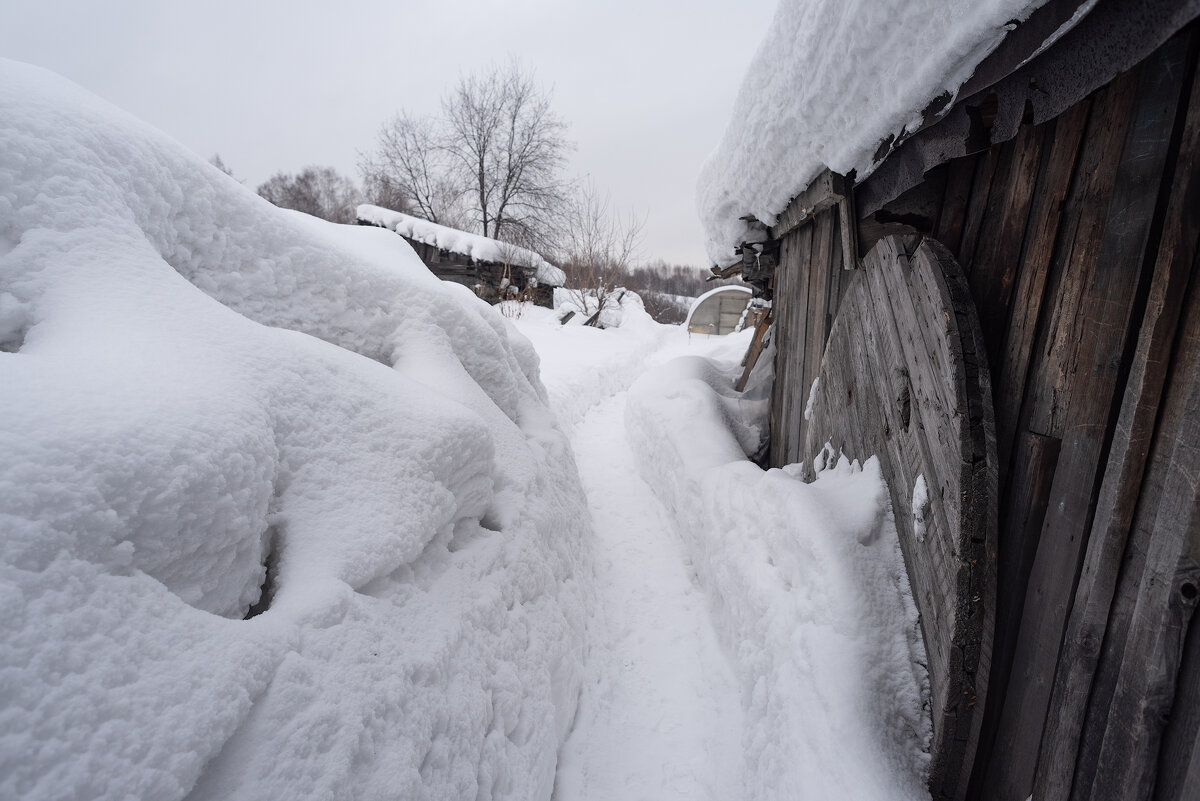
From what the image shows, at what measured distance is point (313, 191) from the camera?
1374 inches

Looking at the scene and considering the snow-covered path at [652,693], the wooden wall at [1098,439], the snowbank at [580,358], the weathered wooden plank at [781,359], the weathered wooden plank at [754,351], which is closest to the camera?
the wooden wall at [1098,439]

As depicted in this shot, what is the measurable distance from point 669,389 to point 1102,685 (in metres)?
3.63

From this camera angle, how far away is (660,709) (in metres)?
2.12

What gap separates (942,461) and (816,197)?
165 centimetres

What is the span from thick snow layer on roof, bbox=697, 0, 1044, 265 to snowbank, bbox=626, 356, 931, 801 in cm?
129

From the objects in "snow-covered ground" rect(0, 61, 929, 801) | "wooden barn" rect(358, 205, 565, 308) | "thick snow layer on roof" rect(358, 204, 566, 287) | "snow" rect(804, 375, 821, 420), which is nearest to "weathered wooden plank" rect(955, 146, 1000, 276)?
"snow-covered ground" rect(0, 61, 929, 801)

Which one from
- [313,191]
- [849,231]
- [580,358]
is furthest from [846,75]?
[313,191]

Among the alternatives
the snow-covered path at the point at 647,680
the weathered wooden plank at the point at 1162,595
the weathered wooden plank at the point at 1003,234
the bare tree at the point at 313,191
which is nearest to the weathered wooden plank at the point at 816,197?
the weathered wooden plank at the point at 1003,234

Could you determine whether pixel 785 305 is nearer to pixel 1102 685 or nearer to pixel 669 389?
pixel 669 389

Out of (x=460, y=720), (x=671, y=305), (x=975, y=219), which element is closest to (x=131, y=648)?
(x=460, y=720)

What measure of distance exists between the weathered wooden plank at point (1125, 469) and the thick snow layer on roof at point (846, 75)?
16.8 inches

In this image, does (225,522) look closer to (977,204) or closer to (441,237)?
(977,204)

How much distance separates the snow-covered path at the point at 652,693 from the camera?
5.96 ft

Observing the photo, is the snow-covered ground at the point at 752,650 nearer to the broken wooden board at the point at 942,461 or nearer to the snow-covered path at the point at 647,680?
the snow-covered path at the point at 647,680
